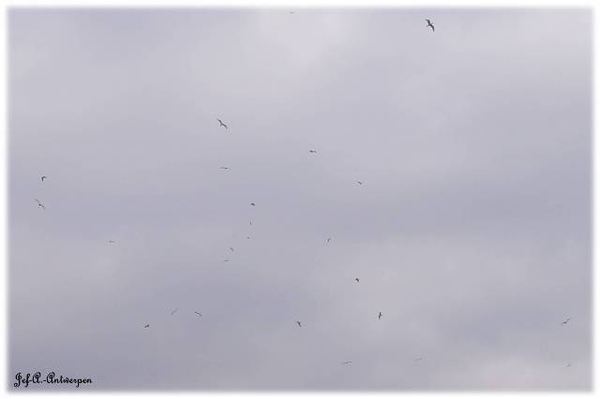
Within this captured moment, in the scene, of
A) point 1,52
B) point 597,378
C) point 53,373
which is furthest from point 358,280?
point 1,52

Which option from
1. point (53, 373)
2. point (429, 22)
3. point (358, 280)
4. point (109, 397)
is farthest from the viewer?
point (358, 280)

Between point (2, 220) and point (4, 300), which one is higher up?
point (2, 220)

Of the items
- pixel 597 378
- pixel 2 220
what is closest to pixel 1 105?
pixel 2 220

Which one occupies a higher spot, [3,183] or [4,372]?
[3,183]

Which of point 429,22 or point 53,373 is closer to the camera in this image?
point 429,22

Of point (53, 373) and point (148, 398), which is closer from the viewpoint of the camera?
point (148, 398)

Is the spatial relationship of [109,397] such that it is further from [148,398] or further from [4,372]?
[4,372]

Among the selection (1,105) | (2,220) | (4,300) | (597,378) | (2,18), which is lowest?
(597,378)

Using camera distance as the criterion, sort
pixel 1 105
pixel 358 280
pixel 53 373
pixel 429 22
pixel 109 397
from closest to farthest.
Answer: pixel 109 397 < pixel 1 105 < pixel 429 22 < pixel 53 373 < pixel 358 280

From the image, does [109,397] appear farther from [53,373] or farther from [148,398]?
[53,373]
